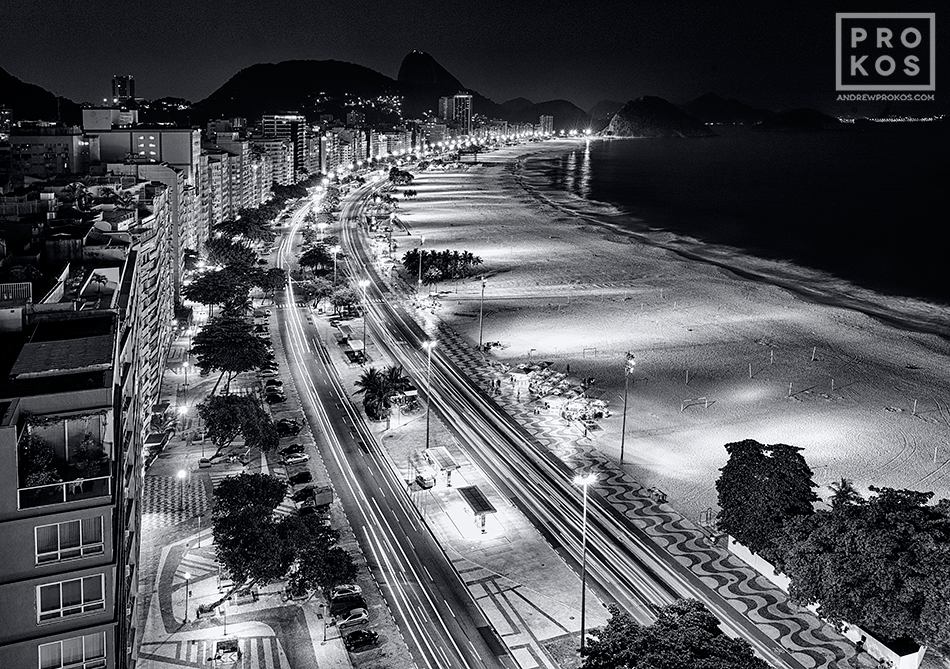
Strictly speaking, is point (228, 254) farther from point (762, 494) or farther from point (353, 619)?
point (762, 494)

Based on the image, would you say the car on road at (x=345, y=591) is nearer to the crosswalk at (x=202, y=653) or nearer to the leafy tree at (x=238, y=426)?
the crosswalk at (x=202, y=653)

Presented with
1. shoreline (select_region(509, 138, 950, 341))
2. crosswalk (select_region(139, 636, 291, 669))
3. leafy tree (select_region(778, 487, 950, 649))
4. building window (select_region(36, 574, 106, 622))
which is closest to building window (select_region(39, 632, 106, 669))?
building window (select_region(36, 574, 106, 622))

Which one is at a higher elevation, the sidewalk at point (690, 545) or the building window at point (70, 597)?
the building window at point (70, 597)

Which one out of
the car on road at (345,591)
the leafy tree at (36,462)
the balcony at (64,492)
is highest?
the leafy tree at (36,462)

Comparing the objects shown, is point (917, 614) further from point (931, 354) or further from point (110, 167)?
point (110, 167)

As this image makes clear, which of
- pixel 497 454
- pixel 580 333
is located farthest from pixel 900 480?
pixel 580 333

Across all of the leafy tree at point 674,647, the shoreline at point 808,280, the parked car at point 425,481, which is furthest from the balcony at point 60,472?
the shoreline at point 808,280
